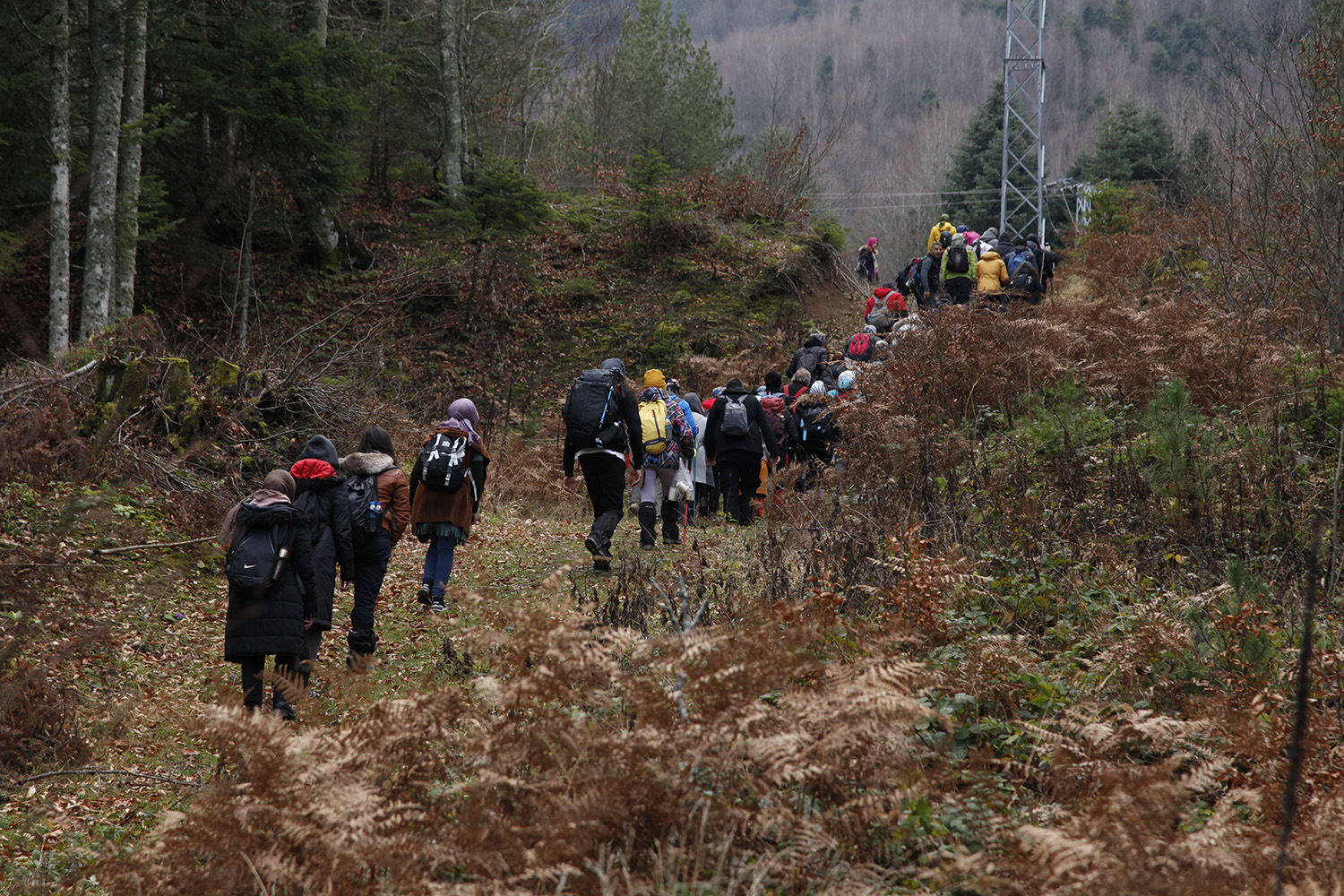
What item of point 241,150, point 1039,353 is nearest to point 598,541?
point 1039,353

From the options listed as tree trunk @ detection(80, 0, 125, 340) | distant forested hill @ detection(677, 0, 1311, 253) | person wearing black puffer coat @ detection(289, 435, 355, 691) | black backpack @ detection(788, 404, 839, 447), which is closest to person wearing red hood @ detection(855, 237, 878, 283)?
black backpack @ detection(788, 404, 839, 447)

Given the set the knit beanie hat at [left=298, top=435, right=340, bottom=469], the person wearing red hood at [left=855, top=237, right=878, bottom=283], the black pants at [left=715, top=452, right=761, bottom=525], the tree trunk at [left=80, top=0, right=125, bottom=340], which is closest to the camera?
the knit beanie hat at [left=298, top=435, right=340, bottom=469]

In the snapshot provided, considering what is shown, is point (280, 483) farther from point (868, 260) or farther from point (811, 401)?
point (868, 260)

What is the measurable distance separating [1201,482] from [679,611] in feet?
13.3

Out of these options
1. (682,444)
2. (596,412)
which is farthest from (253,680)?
(682,444)

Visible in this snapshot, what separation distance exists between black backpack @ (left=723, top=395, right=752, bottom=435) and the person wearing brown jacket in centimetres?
512

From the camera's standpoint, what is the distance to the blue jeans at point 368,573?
7.18m

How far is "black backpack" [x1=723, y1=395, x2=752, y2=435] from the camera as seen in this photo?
1153 cm

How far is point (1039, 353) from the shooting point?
9891mm

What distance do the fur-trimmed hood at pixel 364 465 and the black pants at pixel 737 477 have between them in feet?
17.7

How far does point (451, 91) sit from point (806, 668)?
21404 mm

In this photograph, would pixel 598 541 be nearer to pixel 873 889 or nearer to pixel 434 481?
pixel 434 481

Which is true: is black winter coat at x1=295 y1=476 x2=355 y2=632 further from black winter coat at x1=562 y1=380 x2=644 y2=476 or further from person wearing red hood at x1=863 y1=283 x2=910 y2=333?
person wearing red hood at x1=863 y1=283 x2=910 y2=333

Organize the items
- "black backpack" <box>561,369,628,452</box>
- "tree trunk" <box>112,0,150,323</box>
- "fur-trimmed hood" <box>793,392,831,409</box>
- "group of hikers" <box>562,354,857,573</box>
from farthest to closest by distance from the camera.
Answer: "tree trunk" <box>112,0,150,323</box> → "fur-trimmed hood" <box>793,392,831,409</box> → "group of hikers" <box>562,354,857,573</box> → "black backpack" <box>561,369,628,452</box>
